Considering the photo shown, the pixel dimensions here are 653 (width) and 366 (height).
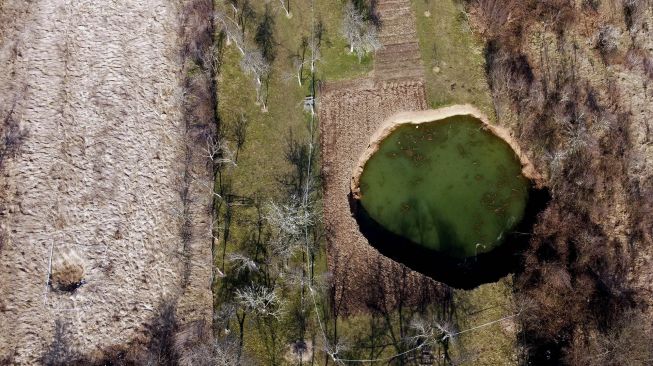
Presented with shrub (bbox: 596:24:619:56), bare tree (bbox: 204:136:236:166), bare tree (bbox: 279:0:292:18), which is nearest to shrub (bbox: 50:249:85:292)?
bare tree (bbox: 204:136:236:166)

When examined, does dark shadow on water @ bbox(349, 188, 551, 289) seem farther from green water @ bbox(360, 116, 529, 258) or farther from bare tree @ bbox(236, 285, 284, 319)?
bare tree @ bbox(236, 285, 284, 319)

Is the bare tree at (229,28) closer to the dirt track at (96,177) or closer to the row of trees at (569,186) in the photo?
the dirt track at (96,177)

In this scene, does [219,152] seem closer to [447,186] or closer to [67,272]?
A: [67,272]

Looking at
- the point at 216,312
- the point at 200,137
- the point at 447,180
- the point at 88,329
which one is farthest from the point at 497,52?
the point at 88,329

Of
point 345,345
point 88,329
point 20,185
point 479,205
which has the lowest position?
point 345,345

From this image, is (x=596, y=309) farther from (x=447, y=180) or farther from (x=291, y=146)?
(x=291, y=146)

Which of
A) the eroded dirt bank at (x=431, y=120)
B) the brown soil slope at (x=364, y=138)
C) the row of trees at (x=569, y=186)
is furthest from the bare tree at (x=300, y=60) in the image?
the row of trees at (x=569, y=186)
